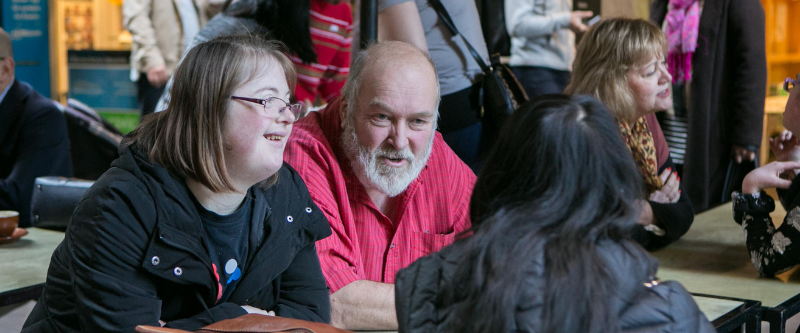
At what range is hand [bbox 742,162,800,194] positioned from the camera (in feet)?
7.62

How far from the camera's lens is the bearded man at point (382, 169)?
209 cm

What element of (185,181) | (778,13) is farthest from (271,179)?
(778,13)

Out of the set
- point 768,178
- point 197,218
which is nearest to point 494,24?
point 768,178

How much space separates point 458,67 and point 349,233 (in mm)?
1201

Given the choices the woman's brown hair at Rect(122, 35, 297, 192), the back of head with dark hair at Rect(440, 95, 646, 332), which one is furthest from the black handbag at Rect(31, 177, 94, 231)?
the back of head with dark hair at Rect(440, 95, 646, 332)

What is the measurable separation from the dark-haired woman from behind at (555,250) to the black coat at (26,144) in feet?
9.80

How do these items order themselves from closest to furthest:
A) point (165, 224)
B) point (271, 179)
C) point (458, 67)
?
point (165, 224), point (271, 179), point (458, 67)

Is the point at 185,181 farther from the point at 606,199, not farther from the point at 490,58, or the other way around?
the point at 490,58

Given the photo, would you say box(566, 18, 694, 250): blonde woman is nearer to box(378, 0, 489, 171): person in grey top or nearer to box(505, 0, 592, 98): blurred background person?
box(378, 0, 489, 171): person in grey top

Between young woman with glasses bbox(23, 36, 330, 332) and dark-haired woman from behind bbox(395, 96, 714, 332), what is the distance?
0.56 meters

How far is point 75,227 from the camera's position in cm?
154

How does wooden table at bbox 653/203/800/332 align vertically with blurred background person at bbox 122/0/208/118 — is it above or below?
below

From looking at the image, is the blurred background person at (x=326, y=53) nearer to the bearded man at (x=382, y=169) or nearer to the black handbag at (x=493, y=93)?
the black handbag at (x=493, y=93)

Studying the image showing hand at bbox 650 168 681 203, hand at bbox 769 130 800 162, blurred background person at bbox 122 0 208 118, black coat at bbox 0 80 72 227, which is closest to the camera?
hand at bbox 769 130 800 162
